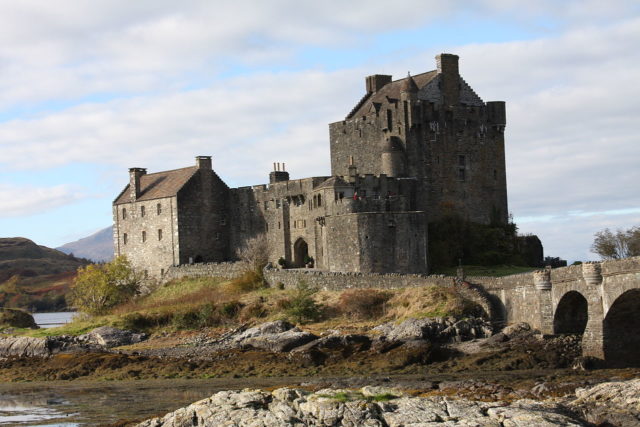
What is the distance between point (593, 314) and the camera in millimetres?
40031

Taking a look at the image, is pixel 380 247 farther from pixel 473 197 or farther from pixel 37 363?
pixel 37 363

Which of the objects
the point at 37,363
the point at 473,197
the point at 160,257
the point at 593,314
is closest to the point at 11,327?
the point at 160,257

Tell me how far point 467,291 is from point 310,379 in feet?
37.4

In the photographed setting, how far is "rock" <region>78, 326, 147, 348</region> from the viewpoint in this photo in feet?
184

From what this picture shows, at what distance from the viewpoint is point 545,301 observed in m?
44.0

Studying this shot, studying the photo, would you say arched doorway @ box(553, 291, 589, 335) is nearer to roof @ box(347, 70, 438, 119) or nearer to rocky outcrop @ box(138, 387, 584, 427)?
rocky outcrop @ box(138, 387, 584, 427)

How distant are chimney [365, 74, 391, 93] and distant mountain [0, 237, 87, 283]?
276 ft

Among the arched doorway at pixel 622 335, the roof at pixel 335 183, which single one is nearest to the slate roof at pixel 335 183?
the roof at pixel 335 183

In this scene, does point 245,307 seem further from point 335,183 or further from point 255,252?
point 255,252

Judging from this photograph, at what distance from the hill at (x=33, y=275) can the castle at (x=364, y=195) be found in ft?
188

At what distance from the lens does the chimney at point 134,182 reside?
243ft

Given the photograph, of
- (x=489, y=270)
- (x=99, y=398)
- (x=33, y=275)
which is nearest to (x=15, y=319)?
(x=99, y=398)

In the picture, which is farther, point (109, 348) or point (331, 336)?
point (109, 348)

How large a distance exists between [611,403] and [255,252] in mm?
39104
